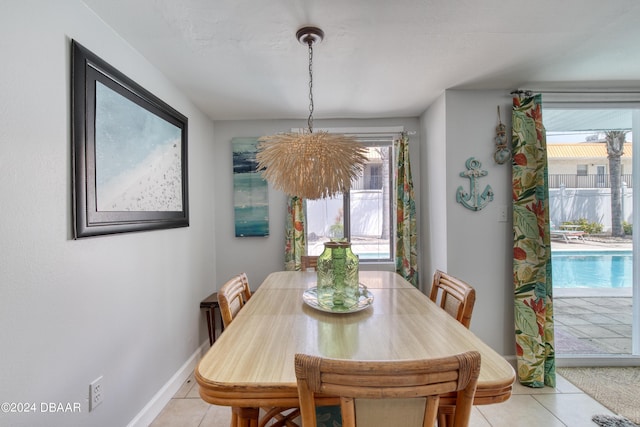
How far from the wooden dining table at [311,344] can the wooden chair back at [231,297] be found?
0.22 feet

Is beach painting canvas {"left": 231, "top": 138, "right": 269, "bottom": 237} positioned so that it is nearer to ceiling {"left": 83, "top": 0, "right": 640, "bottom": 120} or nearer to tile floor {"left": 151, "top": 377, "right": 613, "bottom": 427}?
ceiling {"left": 83, "top": 0, "right": 640, "bottom": 120}

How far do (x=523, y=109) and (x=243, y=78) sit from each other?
2.14 metres

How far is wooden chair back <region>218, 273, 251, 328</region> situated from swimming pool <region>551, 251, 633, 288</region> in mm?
2521

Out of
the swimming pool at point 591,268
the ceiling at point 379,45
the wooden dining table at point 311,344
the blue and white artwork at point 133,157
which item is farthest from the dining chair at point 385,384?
the swimming pool at point 591,268

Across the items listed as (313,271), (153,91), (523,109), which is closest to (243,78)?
(153,91)

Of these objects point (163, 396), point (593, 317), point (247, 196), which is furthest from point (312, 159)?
point (593, 317)

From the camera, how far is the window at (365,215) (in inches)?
122

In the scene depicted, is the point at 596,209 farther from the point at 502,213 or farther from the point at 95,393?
the point at 95,393

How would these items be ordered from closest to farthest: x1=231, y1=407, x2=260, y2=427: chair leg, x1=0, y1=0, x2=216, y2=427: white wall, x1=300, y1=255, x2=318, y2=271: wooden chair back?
x1=0, y1=0, x2=216, y2=427: white wall → x1=231, y1=407, x2=260, y2=427: chair leg → x1=300, y1=255, x2=318, y2=271: wooden chair back

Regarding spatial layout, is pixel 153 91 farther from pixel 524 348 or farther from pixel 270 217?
pixel 524 348

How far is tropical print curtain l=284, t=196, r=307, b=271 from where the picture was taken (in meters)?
2.85

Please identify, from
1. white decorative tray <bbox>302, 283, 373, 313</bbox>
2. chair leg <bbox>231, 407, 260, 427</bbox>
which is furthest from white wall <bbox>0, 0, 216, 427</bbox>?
white decorative tray <bbox>302, 283, 373, 313</bbox>

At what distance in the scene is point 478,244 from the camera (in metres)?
2.32

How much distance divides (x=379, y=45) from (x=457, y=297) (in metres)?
1.47
